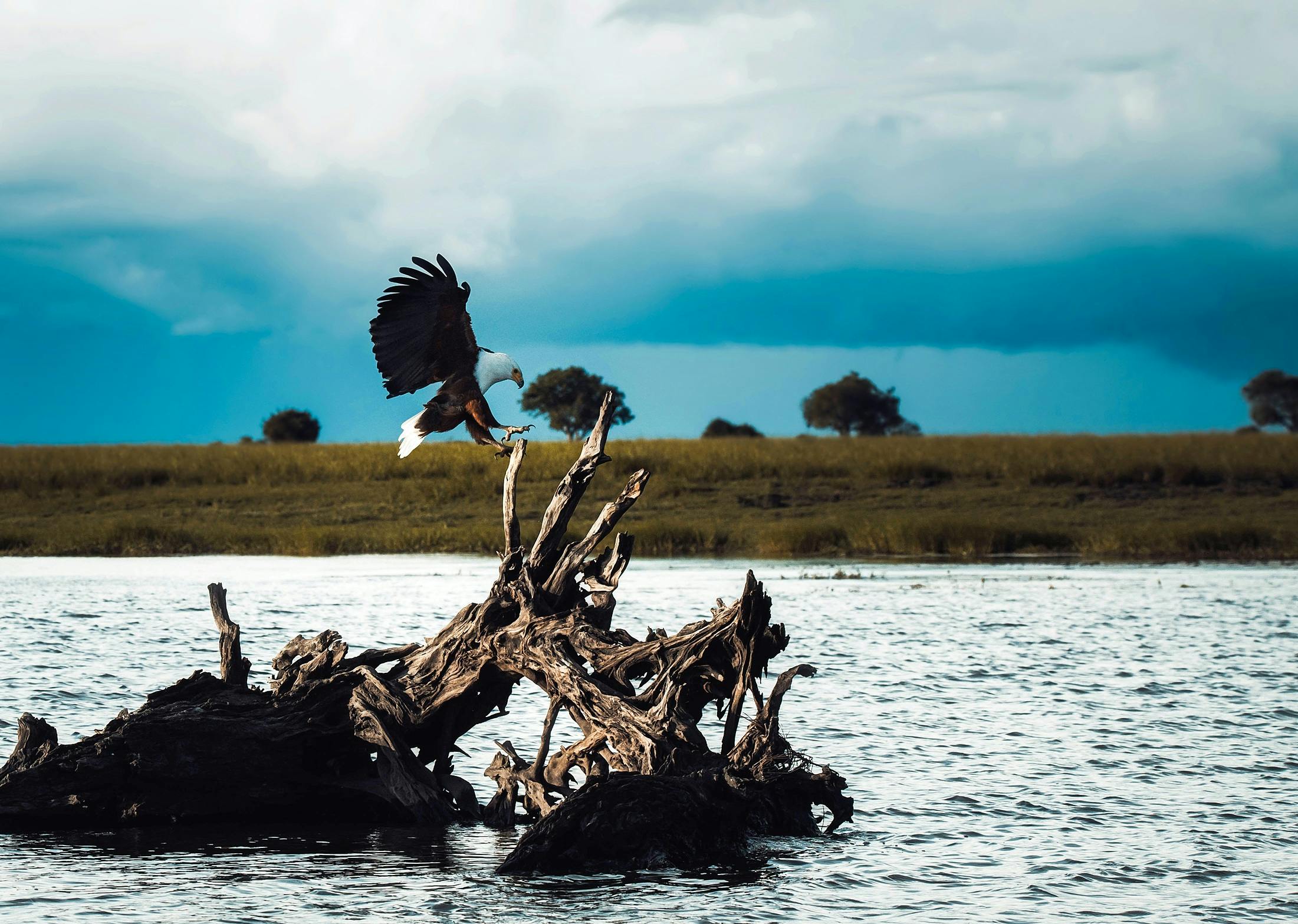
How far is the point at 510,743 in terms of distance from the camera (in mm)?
8266

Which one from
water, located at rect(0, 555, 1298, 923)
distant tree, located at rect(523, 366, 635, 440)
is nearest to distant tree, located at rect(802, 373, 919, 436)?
distant tree, located at rect(523, 366, 635, 440)

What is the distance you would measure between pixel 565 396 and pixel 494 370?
56.3 metres

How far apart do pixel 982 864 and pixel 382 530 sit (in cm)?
2456

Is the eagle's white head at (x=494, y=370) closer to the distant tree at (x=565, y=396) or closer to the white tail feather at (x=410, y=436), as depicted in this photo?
the white tail feather at (x=410, y=436)

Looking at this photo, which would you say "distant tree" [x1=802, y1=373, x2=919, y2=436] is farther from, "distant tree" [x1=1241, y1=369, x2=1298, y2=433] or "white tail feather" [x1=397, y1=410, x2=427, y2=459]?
"white tail feather" [x1=397, y1=410, x2=427, y2=459]

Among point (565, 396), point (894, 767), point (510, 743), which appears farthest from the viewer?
point (565, 396)

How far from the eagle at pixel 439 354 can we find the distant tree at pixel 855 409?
67713 mm

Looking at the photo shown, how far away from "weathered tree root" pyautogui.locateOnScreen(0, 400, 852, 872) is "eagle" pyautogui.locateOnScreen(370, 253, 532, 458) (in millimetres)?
492

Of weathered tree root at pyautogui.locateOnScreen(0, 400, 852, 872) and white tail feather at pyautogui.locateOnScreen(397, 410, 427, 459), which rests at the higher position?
white tail feather at pyautogui.locateOnScreen(397, 410, 427, 459)

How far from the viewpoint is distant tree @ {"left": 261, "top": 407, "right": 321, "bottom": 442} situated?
219 feet

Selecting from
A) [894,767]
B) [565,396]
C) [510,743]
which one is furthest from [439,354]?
[565,396]

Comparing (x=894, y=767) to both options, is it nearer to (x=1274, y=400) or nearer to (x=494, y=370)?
(x=494, y=370)

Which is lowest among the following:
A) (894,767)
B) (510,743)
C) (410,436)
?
(894,767)

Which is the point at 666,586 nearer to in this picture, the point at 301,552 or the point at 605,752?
the point at 301,552
